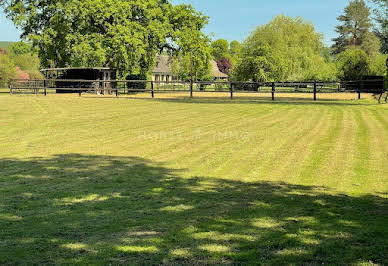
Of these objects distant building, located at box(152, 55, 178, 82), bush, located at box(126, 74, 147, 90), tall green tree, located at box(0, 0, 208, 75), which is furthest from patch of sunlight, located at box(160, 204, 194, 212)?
distant building, located at box(152, 55, 178, 82)

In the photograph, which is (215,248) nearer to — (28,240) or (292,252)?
(292,252)

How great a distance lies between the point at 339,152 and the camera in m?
10.0

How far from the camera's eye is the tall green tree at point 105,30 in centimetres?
4700

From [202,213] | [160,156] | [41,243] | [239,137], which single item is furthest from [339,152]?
[41,243]

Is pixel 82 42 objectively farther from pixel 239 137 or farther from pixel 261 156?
pixel 261 156

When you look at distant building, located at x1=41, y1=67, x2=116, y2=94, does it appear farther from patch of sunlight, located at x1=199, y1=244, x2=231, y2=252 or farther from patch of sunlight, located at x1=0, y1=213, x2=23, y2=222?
patch of sunlight, located at x1=199, y1=244, x2=231, y2=252

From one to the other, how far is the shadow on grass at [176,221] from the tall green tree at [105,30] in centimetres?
4083

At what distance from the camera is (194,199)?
6.33 meters

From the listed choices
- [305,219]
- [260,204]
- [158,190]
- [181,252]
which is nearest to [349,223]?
[305,219]

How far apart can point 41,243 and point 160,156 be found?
5.22 meters

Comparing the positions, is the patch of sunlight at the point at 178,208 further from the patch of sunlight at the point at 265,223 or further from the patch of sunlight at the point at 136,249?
the patch of sunlight at the point at 136,249

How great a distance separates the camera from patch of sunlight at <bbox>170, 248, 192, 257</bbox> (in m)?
4.24

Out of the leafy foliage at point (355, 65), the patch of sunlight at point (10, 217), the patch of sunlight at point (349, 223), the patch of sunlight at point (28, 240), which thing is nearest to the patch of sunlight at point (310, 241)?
the patch of sunlight at point (349, 223)

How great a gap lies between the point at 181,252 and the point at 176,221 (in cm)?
101
